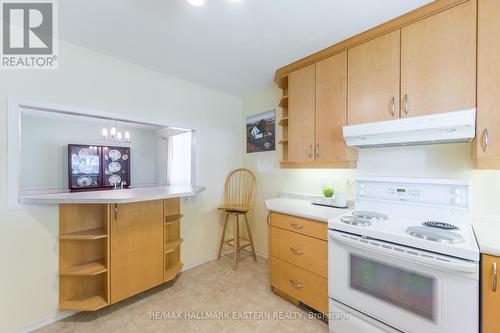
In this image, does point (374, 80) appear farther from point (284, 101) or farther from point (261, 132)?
point (261, 132)

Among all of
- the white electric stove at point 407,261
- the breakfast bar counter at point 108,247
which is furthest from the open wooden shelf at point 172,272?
the white electric stove at point 407,261

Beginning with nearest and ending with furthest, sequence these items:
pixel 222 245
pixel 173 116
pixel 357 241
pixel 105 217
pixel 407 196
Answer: pixel 357 241
pixel 407 196
pixel 105 217
pixel 173 116
pixel 222 245

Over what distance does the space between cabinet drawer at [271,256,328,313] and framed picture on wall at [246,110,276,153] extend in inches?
58.4

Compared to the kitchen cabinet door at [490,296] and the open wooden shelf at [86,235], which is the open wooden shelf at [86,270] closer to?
the open wooden shelf at [86,235]

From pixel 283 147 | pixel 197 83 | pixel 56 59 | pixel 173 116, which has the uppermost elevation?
pixel 197 83

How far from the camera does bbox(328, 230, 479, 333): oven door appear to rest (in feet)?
3.37

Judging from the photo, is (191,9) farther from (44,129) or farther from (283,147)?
(44,129)

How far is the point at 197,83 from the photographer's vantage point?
2.70 m

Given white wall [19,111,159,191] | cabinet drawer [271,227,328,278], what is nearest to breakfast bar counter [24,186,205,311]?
white wall [19,111,159,191]

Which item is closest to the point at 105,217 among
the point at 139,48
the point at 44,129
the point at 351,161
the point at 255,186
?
the point at 44,129

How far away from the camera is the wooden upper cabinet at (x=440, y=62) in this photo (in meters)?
1.28

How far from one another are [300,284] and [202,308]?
0.92 meters

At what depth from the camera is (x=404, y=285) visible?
124 cm

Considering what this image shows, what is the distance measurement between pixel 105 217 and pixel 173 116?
1308 mm
